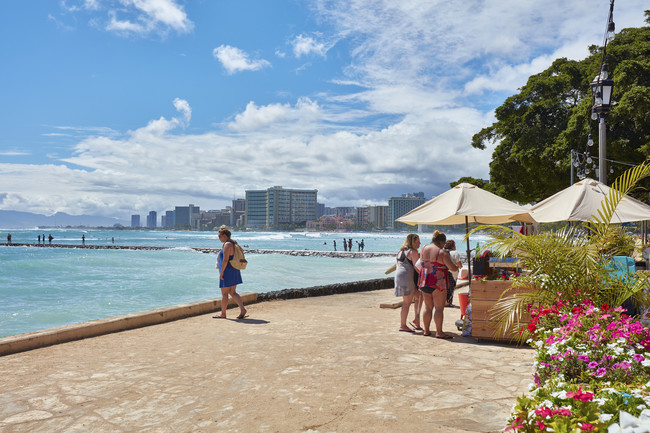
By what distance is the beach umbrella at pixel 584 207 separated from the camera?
7434 millimetres

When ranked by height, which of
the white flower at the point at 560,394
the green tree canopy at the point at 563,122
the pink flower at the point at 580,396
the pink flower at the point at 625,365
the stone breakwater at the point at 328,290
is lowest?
the stone breakwater at the point at 328,290

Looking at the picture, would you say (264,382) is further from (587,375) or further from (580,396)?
(580,396)

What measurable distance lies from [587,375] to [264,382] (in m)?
2.96

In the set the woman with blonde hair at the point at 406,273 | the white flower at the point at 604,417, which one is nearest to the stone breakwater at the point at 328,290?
the woman with blonde hair at the point at 406,273

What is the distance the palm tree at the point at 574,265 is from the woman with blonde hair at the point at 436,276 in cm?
128

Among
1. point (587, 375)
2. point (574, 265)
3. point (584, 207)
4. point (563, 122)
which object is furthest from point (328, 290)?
point (563, 122)

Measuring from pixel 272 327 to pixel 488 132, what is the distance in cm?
2925

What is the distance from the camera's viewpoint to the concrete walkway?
3.87 metres

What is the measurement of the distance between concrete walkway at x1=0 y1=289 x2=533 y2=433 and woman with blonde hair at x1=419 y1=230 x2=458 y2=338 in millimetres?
377

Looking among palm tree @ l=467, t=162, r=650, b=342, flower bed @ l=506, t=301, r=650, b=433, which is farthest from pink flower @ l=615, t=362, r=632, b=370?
palm tree @ l=467, t=162, r=650, b=342

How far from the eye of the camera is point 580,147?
24.1 meters

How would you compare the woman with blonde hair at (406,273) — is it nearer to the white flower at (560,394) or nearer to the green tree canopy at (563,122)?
the white flower at (560,394)

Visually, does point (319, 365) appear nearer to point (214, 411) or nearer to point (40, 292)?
point (214, 411)

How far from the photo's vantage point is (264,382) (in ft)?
16.1
